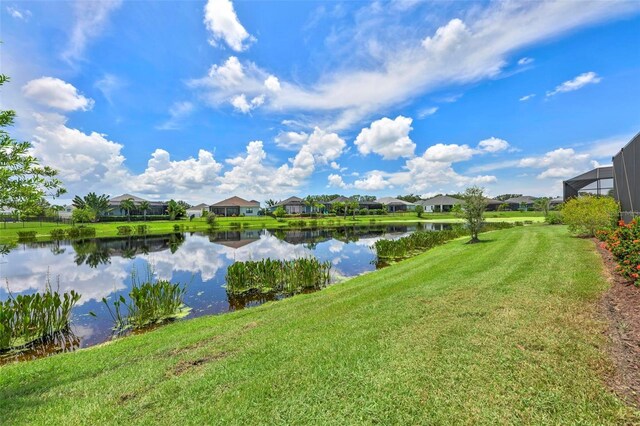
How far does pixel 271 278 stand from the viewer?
13.1m

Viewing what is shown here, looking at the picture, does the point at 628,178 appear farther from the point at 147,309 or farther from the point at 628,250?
the point at 147,309

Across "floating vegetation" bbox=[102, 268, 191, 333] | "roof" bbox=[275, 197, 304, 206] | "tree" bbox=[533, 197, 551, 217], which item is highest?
"roof" bbox=[275, 197, 304, 206]

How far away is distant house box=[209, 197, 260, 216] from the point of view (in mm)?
91812

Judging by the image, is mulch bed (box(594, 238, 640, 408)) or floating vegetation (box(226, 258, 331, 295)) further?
floating vegetation (box(226, 258, 331, 295))

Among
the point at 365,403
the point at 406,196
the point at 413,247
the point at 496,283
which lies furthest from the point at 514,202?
the point at 365,403

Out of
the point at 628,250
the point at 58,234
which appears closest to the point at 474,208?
the point at 628,250

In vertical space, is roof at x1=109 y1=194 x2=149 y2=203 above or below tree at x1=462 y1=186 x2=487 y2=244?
above

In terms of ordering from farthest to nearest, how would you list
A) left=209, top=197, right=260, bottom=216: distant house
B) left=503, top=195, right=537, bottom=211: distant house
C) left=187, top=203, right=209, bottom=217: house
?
left=187, top=203, right=209, bottom=217: house, left=503, top=195, right=537, bottom=211: distant house, left=209, top=197, right=260, bottom=216: distant house

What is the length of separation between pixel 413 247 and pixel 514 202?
96675mm

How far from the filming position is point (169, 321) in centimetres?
1003

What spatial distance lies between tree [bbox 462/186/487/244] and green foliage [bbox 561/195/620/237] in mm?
4148

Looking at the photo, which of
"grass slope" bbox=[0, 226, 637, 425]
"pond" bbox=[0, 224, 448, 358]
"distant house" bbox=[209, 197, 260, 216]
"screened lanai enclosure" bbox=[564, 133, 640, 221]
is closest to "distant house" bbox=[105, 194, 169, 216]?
"distant house" bbox=[209, 197, 260, 216]

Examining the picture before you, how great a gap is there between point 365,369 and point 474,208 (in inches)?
686

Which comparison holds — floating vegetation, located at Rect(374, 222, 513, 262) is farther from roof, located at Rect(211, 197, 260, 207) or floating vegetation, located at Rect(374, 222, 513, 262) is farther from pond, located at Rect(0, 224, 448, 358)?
roof, located at Rect(211, 197, 260, 207)
